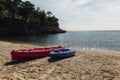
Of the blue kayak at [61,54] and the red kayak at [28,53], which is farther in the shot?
the blue kayak at [61,54]

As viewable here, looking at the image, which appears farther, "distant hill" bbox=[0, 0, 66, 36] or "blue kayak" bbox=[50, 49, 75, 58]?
"distant hill" bbox=[0, 0, 66, 36]

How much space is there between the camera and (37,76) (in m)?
12.9

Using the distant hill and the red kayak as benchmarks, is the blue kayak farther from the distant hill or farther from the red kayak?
the distant hill

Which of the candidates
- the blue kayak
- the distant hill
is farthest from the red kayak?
the distant hill

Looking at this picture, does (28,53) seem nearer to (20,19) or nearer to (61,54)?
(61,54)

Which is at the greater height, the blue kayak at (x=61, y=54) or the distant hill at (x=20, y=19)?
the distant hill at (x=20, y=19)

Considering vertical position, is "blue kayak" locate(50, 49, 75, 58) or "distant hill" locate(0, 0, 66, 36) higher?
"distant hill" locate(0, 0, 66, 36)

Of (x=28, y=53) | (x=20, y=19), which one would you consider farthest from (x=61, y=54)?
(x=20, y=19)

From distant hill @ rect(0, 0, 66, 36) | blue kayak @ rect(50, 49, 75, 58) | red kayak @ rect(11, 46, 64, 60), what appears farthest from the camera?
distant hill @ rect(0, 0, 66, 36)

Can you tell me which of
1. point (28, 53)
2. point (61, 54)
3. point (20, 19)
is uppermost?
point (20, 19)

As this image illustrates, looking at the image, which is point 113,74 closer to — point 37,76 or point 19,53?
point 37,76

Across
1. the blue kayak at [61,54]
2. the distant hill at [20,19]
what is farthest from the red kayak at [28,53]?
the distant hill at [20,19]

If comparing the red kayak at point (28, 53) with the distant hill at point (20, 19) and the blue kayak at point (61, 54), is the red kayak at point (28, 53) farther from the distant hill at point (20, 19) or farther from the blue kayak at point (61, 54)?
the distant hill at point (20, 19)

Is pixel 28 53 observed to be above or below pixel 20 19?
below
